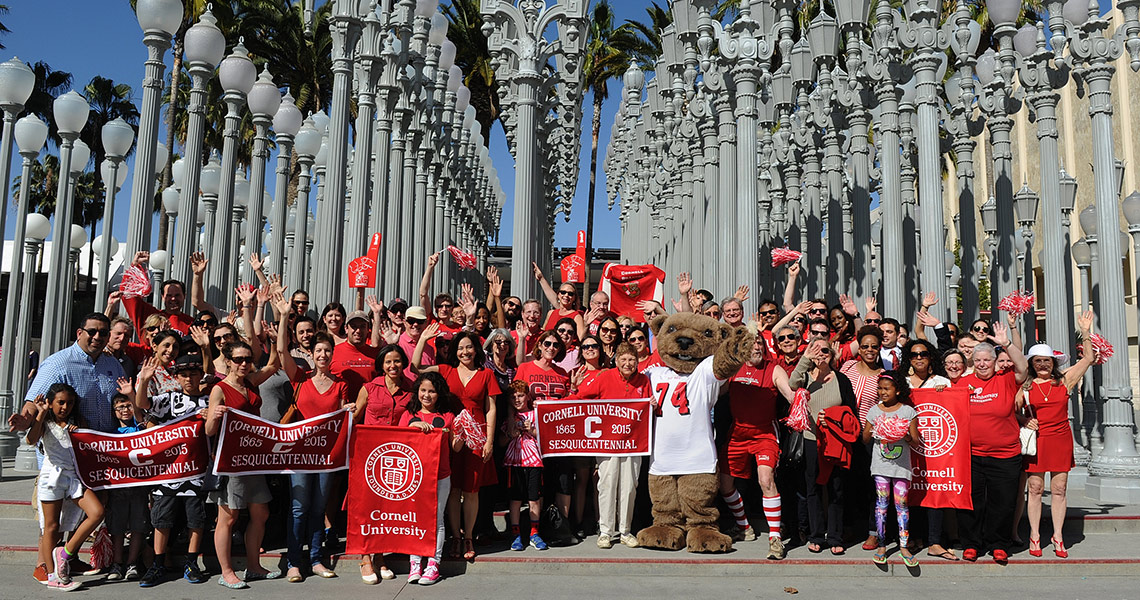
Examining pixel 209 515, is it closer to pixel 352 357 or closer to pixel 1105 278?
pixel 352 357

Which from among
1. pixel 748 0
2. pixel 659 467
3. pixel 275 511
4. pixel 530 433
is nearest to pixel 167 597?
pixel 275 511

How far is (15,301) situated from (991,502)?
1488cm

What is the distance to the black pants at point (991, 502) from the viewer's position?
7.47m

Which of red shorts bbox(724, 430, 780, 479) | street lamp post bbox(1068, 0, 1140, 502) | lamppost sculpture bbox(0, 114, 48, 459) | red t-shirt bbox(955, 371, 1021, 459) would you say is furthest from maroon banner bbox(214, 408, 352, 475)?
street lamp post bbox(1068, 0, 1140, 502)

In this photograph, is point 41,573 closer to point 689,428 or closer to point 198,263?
point 198,263

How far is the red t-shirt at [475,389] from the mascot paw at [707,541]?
2156 millimetres

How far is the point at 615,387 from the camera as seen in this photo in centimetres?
782

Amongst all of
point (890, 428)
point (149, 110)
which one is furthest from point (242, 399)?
point (149, 110)

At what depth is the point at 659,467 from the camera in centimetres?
760

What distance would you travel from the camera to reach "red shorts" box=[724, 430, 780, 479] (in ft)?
25.0

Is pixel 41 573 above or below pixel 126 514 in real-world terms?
below

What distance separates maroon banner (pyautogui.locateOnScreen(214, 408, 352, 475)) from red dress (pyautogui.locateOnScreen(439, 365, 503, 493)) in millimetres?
930

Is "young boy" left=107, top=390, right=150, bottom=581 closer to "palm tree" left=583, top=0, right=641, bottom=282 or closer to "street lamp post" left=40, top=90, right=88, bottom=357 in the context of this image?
"street lamp post" left=40, top=90, right=88, bottom=357

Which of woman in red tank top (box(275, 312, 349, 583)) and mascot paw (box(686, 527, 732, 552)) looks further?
mascot paw (box(686, 527, 732, 552))
